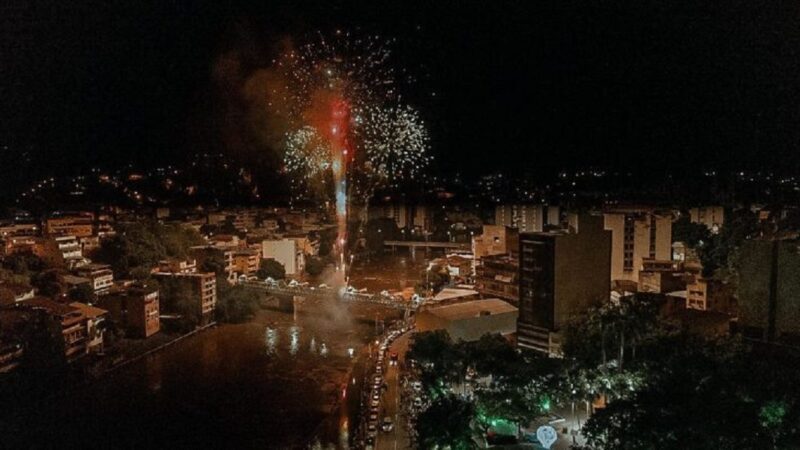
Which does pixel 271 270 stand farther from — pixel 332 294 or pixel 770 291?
pixel 770 291

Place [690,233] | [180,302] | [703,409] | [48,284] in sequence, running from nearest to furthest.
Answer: [703,409]
[48,284]
[690,233]
[180,302]

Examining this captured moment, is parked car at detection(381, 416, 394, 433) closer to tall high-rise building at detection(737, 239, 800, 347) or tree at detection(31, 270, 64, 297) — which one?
tall high-rise building at detection(737, 239, 800, 347)

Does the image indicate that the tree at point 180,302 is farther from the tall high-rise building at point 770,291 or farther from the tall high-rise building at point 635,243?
the tall high-rise building at point 770,291

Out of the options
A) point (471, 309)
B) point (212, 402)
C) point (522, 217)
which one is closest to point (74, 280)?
point (212, 402)

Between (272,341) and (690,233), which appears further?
(690,233)

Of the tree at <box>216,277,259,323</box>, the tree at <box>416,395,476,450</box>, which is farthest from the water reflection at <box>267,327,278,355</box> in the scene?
the tree at <box>416,395,476,450</box>

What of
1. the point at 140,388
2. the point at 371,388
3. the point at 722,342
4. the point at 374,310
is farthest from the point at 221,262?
the point at 722,342
